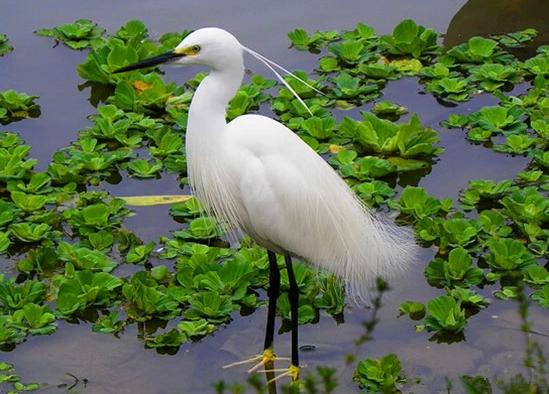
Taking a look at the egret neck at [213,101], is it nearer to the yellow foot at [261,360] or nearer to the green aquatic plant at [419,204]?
the yellow foot at [261,360]

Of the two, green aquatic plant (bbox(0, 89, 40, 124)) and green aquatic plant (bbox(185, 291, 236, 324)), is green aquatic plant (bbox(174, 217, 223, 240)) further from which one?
green aquatic plant (bbox(0, 89, 40, 124))

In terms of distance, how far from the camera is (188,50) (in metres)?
3.82

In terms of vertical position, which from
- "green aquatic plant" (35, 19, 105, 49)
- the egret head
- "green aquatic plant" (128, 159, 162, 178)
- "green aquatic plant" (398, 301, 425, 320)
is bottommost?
"green aquatic plant" (398, 301, 425, 320)

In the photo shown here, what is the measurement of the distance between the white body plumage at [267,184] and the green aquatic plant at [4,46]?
2839 millimetres

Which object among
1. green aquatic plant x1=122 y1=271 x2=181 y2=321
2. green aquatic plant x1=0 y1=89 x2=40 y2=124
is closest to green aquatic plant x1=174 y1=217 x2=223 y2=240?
green aquatic plant x1=122 y1=271 x2=181 y2=321


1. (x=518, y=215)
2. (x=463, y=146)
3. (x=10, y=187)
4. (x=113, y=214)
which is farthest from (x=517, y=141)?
(x=10, y=187)

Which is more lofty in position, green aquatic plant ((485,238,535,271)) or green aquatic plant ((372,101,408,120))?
green aquatic plant ((372,101,408,120))

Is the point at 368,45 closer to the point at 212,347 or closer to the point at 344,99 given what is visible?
the point at 344,99

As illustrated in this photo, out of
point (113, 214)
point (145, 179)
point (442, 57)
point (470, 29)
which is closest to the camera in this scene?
point (113, 214)

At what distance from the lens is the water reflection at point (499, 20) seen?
655cm

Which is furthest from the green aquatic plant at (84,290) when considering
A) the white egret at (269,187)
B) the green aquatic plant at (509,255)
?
the green aquatic plant at (509,255)

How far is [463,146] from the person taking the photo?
18.1 ft

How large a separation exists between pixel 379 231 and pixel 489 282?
0.59m

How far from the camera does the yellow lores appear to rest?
3805mm
